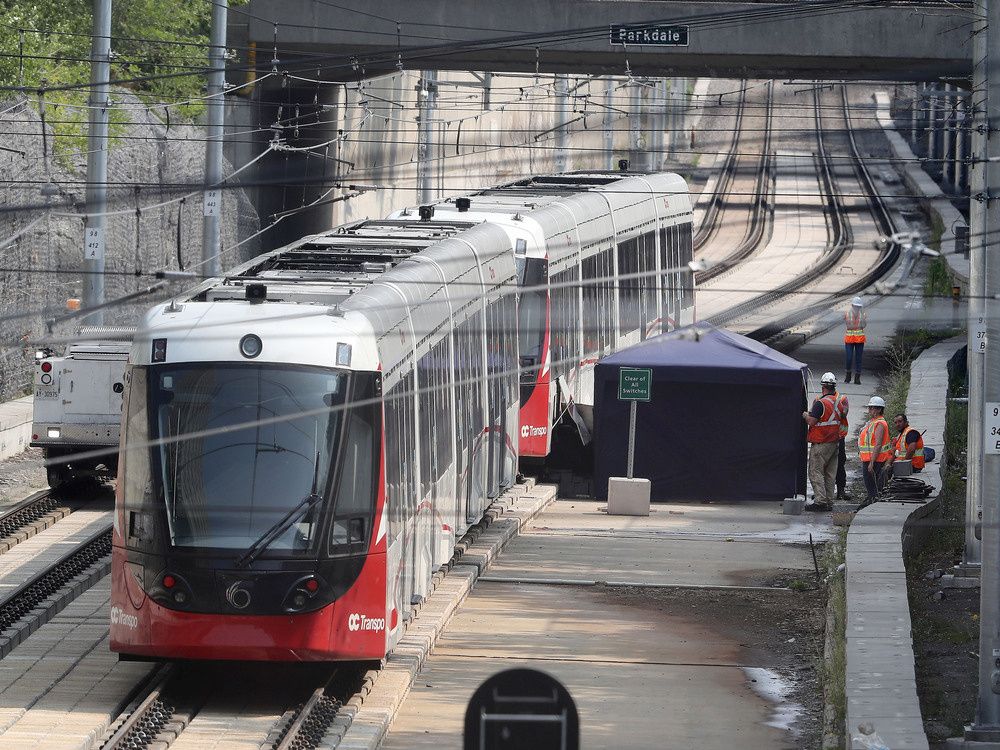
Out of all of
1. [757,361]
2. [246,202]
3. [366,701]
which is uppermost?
[246,202]

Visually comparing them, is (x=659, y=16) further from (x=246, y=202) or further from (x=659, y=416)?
(x=659, y=416)

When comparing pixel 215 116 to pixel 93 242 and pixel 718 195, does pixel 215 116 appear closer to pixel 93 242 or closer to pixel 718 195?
pixel 93 242

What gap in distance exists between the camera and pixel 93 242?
2614cm

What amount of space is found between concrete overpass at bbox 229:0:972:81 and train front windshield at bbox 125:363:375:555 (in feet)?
71.9

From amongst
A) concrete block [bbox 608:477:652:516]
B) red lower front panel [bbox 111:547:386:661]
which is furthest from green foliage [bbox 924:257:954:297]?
red lower front panel [bbox 111:547:386:661]

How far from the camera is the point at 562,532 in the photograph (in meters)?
21.8

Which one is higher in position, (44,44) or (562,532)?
(44,44)

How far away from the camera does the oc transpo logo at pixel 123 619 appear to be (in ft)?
42.9

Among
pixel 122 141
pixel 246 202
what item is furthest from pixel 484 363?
pixel 246 202

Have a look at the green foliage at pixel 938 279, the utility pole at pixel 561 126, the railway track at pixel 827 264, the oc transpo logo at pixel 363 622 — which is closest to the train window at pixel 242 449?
the oc transpo logo at pixel 363 622

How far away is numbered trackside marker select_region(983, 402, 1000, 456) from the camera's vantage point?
13.7m

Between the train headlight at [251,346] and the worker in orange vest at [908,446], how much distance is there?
11.0m

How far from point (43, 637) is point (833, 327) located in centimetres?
3336

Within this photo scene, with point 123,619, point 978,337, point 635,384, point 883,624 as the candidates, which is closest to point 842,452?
point 635,384
